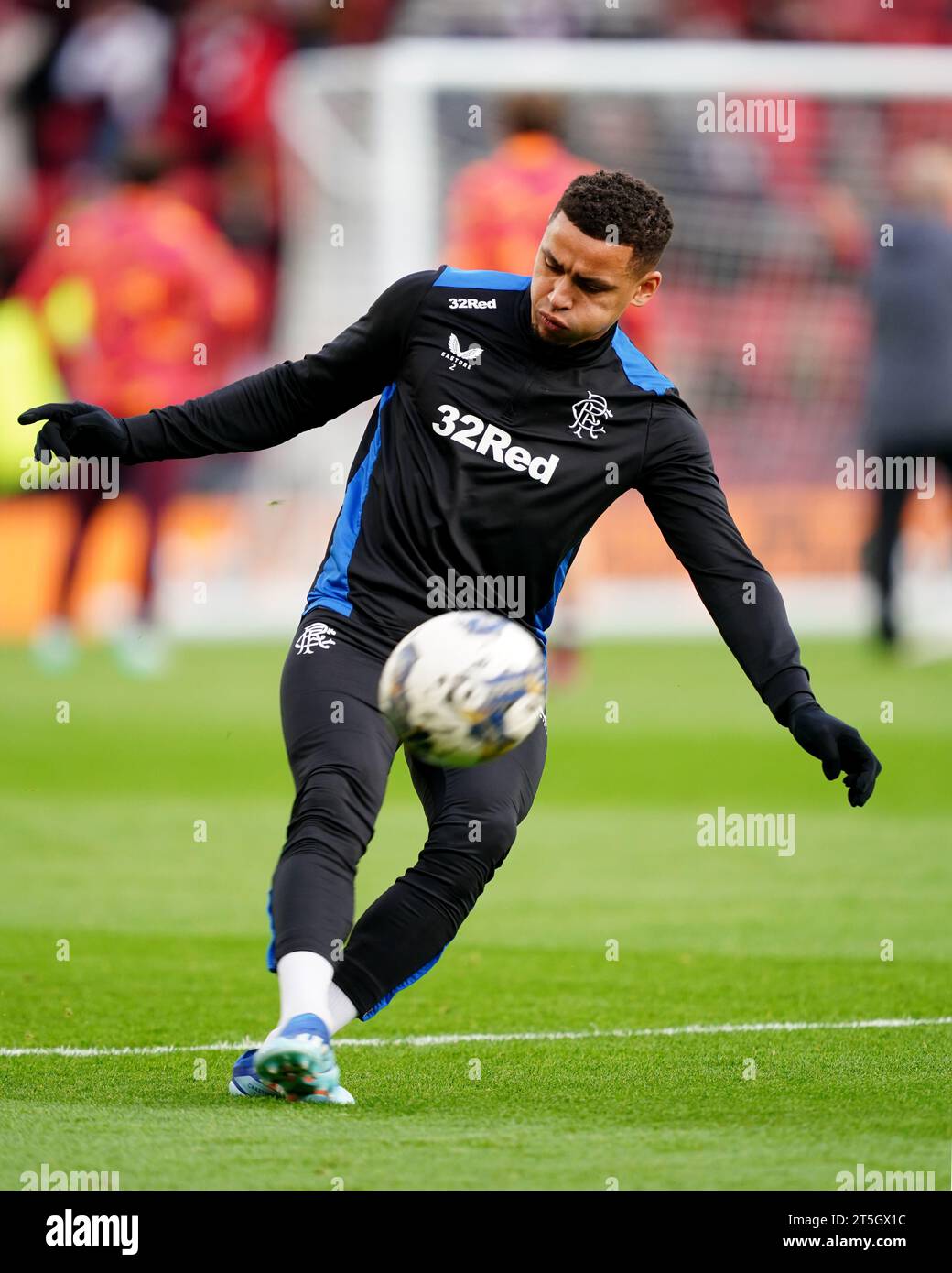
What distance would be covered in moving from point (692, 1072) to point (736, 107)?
14828 millimetres

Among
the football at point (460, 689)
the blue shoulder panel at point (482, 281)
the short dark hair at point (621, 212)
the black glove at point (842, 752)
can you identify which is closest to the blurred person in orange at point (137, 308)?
the blue shoulder panel at point (482, 281)

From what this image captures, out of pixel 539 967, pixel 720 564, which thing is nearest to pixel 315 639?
pixel 720 564

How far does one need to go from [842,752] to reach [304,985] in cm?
125

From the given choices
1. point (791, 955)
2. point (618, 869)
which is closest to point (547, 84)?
point (618, 869)

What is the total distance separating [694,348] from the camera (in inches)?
740

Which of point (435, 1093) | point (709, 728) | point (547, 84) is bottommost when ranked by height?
point (435, 1093)

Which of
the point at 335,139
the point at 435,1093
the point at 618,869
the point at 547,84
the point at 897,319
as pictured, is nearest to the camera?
the point at 435,1093

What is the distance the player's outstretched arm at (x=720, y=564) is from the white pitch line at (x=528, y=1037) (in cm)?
102

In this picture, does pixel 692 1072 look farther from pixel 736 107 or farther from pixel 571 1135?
pixel 736 107

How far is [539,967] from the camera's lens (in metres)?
6.73

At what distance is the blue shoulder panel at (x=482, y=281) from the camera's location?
5.20 metres

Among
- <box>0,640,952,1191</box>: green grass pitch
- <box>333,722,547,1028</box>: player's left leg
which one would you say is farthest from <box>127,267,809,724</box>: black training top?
<box>0,640,952,1191</box>: green grass pitch

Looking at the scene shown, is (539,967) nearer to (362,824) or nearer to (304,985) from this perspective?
(362,824)

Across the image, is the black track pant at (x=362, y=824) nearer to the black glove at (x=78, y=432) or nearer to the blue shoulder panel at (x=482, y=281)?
the black glove at (x=78, y=432)
